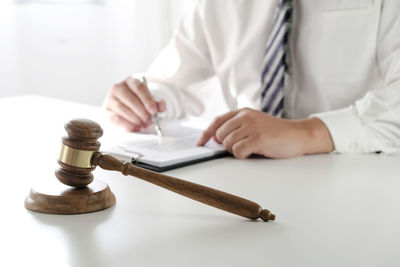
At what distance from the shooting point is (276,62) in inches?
57.2

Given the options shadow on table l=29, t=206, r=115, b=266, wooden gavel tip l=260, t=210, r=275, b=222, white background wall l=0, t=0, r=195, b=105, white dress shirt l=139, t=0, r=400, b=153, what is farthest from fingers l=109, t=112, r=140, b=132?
white background wall l=0, t=0, r=195, b=105

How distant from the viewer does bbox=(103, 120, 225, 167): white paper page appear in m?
1.06

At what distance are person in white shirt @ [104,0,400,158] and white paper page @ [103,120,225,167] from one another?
48 millimetres

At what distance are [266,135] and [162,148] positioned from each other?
24cm

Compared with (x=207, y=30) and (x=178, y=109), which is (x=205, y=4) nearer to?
(x=207, y=30)

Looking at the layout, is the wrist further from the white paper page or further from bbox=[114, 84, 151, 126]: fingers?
bbox=[114, 84, 151, 126]: fingers

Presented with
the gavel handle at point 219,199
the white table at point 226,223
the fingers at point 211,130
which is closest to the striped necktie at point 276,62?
the fingers at point 211,130

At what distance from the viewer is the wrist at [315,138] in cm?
116

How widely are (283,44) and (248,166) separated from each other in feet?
1.74

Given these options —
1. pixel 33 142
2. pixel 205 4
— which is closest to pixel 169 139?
pixel 33 142

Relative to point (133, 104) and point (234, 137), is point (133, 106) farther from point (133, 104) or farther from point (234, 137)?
point (234, 137)

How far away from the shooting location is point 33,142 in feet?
4.19

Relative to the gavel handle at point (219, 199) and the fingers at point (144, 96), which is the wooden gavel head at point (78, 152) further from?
the fingers at point (144, 96)

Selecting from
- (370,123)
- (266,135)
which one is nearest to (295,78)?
(370,123)
